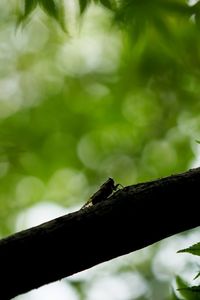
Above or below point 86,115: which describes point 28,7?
below

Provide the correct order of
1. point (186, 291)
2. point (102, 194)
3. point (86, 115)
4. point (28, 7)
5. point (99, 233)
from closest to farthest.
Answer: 1. point (99, 233)
2. point (102, 194)
3. point (186, 291)
4. point (28, 7)
5. point (86, 115)

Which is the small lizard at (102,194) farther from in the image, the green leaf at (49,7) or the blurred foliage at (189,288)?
the green leaf at (49,7)

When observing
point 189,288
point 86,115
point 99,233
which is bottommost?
point 189,288

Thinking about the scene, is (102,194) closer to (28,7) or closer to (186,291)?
(186,291)

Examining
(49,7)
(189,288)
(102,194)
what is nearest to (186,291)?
(189,288)

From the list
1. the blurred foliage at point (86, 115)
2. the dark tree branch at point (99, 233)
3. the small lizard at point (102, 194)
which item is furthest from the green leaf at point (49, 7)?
the blurred foliage at point (86, 115)

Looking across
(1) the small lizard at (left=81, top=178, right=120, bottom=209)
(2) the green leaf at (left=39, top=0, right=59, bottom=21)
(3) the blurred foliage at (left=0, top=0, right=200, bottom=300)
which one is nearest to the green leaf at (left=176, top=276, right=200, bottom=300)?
(1) the small lizard at (left=81, top=178, right=120, bottom=209)

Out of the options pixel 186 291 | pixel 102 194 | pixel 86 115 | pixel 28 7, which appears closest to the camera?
pixel 102 194

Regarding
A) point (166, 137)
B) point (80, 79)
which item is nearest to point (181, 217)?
point (166, 137)
